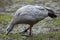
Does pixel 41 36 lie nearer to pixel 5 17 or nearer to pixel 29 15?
→ pixel 29 15

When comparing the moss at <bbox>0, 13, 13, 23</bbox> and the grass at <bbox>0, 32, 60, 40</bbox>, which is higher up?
the moss at <bbox>0, 13, 13, 23</bbox>

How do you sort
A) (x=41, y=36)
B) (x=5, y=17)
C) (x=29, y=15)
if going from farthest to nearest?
1. (x=5, y=17)
2. (x=41, y=36)
3. (x=29, y=15)

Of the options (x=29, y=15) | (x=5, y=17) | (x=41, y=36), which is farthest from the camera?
(x=5, y=17)

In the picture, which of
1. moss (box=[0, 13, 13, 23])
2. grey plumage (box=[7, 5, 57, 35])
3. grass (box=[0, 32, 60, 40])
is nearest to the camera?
grey plumage (box=[7, 5, 57, 35])

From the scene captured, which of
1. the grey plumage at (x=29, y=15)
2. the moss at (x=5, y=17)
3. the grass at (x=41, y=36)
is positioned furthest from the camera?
the moss at (x=5, y=17)

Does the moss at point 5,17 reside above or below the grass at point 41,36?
above

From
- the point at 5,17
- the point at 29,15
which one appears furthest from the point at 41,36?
the point at 5,17

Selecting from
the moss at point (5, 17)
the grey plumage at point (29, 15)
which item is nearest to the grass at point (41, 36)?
the grey plumage at point (29, 15)

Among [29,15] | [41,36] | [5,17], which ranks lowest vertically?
[41,36]

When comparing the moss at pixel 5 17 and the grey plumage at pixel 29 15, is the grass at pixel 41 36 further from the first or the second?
the moss at pixel 5 17

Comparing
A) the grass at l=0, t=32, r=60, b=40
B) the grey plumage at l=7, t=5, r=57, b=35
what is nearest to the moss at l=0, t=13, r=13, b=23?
the grass at l=0, t=32, r=60, b=40

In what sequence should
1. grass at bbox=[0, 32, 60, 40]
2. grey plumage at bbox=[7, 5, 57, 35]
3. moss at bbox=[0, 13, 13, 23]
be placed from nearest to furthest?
grey plumage at bbox=[7, 5, 57, 35], grass at bbox=[0, 32, 60, 40], moss at bbox=[0, 13, 13, 23]

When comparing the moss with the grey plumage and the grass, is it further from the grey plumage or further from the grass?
the grey plumage

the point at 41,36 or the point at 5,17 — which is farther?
the point at 5,17
